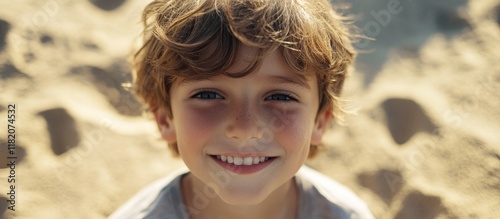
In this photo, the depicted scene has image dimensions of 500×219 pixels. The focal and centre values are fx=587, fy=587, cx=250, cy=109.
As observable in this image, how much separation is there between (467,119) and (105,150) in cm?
132

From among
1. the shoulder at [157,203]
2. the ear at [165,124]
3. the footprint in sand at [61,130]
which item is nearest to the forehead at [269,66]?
the ear at [165,124]

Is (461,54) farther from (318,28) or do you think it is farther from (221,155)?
(221,155)

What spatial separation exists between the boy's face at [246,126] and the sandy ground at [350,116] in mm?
678

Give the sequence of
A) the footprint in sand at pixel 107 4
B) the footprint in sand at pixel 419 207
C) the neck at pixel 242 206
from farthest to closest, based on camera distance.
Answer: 1. the footprint in sand at pixel 107 4
2. the footprint in sand at pixel 419 207
3. the neck at pixel 242 206

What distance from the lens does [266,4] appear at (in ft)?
4.26

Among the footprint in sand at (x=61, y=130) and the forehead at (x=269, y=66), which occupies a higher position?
the forehead at (x=269, y=66)

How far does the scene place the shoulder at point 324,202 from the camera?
1.59 m

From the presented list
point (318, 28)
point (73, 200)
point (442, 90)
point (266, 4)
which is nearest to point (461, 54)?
point (442, 90)

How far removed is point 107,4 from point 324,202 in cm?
153

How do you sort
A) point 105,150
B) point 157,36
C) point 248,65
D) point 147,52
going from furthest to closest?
1. point 105,150
2. point 147,52
3. point 157,36
4. point 248,65

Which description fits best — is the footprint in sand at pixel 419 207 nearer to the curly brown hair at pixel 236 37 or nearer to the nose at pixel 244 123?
the curly brown hair at pixel 236 37

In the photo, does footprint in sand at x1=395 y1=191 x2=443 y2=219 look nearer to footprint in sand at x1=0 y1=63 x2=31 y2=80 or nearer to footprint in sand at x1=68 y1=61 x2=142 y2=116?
footprint in sand at x1=68 y1=61 x2=142 y2=116

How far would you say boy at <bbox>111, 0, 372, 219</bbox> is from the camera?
127 cm

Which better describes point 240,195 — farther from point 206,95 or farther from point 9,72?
point 9,72
